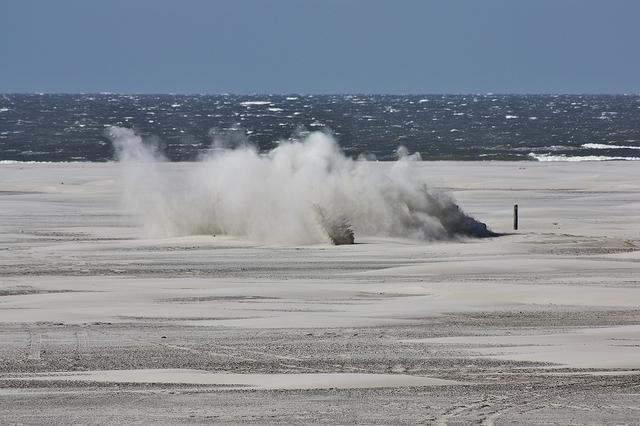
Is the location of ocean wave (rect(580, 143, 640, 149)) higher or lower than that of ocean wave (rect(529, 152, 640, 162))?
higher

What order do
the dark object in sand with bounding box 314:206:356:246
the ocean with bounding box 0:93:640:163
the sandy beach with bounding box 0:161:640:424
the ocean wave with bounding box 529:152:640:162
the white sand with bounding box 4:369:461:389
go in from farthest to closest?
the ocean with bounding box 0:93:640:163, the ocean wave with bounding box 529:152:640:162, the dark object in sand with bounding box 314:206:356:246, the white sand with bounding box 4:369:461:389, the sandy beach with bounding box 0:161:640:424

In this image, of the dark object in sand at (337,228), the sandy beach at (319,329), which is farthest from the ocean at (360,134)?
the sandy beach at (319,329)

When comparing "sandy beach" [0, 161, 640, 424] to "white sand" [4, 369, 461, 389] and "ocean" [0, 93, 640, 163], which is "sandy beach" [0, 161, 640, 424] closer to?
"white sand" [4, 369, 461, 389]

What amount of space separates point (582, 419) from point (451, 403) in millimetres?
1203

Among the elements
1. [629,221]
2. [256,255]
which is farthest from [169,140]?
[256,255]

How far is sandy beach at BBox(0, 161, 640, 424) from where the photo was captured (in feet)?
38.6

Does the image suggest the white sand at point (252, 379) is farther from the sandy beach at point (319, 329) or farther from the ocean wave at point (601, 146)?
the ocean wave at point (601, 146)

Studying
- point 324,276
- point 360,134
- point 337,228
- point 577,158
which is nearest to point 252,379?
point 324,276

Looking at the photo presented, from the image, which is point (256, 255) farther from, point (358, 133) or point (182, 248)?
point (358, 133)

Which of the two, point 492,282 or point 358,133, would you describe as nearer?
point 492,282

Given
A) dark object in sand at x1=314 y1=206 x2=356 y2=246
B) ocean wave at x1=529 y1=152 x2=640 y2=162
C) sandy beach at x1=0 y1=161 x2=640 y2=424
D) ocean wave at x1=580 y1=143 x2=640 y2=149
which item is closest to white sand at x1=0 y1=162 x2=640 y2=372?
sandy beach at x1=0 y1=161 x2=640 y2=424

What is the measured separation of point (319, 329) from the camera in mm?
15727

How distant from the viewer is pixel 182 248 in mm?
25281

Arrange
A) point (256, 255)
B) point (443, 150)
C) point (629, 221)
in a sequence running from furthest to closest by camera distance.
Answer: point (443, 150) < point (629, 221) < point (256, 255)
